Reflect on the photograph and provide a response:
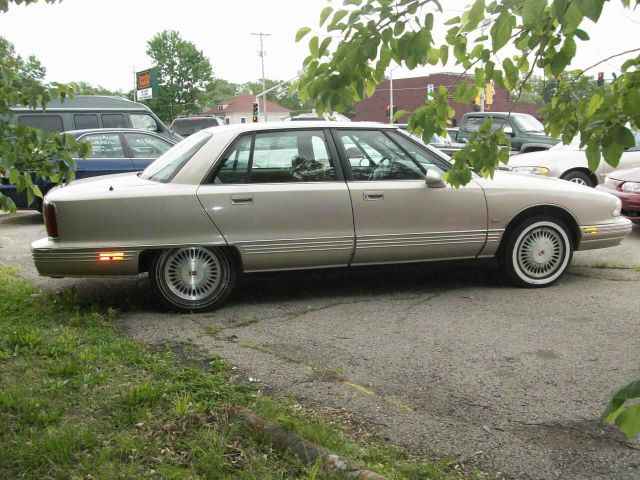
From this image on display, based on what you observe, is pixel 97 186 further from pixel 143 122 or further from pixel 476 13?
pixel 143 122

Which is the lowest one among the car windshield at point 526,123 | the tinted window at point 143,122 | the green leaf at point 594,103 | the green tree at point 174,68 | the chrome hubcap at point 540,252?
the chrome hubcap at point 540,252

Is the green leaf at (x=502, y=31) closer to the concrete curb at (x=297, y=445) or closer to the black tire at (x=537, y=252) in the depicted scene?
the concrete curb at (x=297, y=445)

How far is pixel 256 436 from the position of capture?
334 centimetres

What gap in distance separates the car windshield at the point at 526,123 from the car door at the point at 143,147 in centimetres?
881

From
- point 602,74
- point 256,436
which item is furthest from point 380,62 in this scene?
point 256,436

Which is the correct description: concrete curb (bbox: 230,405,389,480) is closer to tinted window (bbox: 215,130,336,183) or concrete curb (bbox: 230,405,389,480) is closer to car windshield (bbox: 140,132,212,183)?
tinted window (bbox: 215,130,336,183)

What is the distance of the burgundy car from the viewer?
9484mm

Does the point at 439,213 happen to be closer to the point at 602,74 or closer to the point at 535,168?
the point at 602,74

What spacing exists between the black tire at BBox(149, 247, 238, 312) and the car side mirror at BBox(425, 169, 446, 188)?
70.1 inches

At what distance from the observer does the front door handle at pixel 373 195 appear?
5.88 meters

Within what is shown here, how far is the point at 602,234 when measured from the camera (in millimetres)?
6465

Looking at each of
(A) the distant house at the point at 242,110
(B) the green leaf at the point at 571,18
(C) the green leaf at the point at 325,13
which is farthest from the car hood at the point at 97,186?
(A) the distant house at the point at 242,110

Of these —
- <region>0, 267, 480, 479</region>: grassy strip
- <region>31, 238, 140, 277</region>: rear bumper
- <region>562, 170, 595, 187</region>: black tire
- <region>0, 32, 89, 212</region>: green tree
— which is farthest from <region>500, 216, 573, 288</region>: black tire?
<region>562, 170, 595, 187</region>: black tire

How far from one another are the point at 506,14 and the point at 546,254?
4401 millimetres
